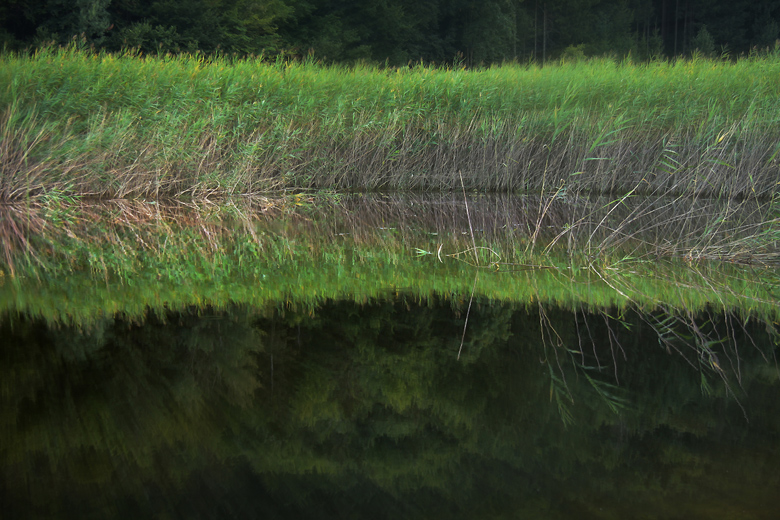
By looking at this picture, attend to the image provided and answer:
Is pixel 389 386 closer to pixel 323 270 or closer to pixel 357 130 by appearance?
pixel 323 270

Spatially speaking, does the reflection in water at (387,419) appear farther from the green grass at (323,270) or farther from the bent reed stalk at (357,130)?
the bent reed stalk at (357,130)

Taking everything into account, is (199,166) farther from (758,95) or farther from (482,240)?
(758,95)

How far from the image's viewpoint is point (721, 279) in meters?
3.29

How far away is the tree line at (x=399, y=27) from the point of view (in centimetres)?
1395

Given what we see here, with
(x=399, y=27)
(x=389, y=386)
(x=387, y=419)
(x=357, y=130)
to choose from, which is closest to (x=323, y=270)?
(x=389, y=386)

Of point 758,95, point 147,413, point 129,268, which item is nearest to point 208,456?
A: point 147,413

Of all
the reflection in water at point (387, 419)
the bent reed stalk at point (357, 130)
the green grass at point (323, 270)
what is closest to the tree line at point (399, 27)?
the bent reed stalk at point (357, 130)

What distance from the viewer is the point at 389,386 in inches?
72.9

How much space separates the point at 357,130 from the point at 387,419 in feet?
22.0

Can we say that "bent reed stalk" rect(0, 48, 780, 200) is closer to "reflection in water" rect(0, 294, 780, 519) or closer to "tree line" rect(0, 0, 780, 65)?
"tree line" rect(0, 0, 780, 65)

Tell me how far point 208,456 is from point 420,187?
7.48 meters

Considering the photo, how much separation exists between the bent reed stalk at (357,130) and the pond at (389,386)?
3.06m

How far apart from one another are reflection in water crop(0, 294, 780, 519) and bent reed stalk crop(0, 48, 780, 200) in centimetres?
451

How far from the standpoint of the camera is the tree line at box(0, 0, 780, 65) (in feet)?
45.8
